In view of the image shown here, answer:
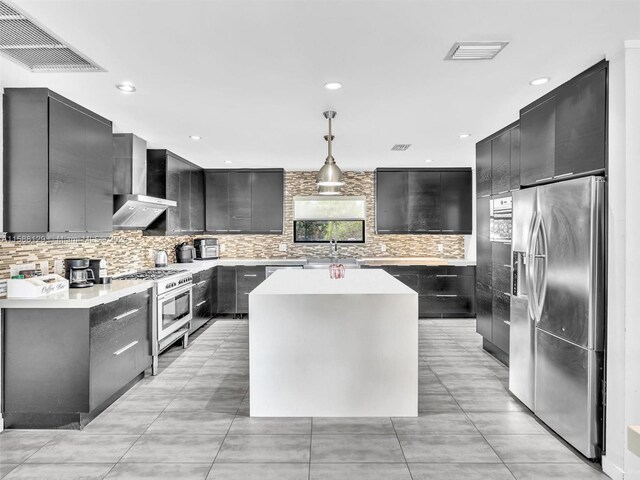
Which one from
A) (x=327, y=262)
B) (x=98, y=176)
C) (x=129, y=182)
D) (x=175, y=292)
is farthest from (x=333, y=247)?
(x=98, y=176)

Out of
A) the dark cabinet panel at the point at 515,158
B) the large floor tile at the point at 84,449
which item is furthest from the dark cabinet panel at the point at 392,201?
the large floor tile at the point at 84,449

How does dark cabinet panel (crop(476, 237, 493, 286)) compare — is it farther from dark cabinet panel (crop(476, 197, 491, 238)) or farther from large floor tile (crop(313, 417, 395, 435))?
large floor tile (crop(313, 417, 395, 435))

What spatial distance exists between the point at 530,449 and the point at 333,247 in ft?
15.5

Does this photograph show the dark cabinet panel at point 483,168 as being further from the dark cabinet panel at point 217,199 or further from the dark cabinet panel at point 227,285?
the dark cabinet panel at point 217,199

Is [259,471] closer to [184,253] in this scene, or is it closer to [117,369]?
[117,369]

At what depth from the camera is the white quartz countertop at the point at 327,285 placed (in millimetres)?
3061

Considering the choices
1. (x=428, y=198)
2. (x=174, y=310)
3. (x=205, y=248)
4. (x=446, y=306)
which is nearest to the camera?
(x=174, y=310)

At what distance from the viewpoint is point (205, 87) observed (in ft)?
9.80

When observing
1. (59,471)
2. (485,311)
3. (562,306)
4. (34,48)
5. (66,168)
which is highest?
(34,48)

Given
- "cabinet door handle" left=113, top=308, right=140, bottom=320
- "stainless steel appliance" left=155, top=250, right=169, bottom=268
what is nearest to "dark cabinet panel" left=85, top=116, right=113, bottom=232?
"cabinet door handle" left=113, top=308, right=140, bottom=320

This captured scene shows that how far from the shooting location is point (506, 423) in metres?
2.90

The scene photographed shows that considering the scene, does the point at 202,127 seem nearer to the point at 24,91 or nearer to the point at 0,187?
the point at 24,91

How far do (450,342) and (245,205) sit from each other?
3.74 m

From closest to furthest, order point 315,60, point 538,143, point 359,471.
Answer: point 359,471 → point 315,60 → point 538,143
